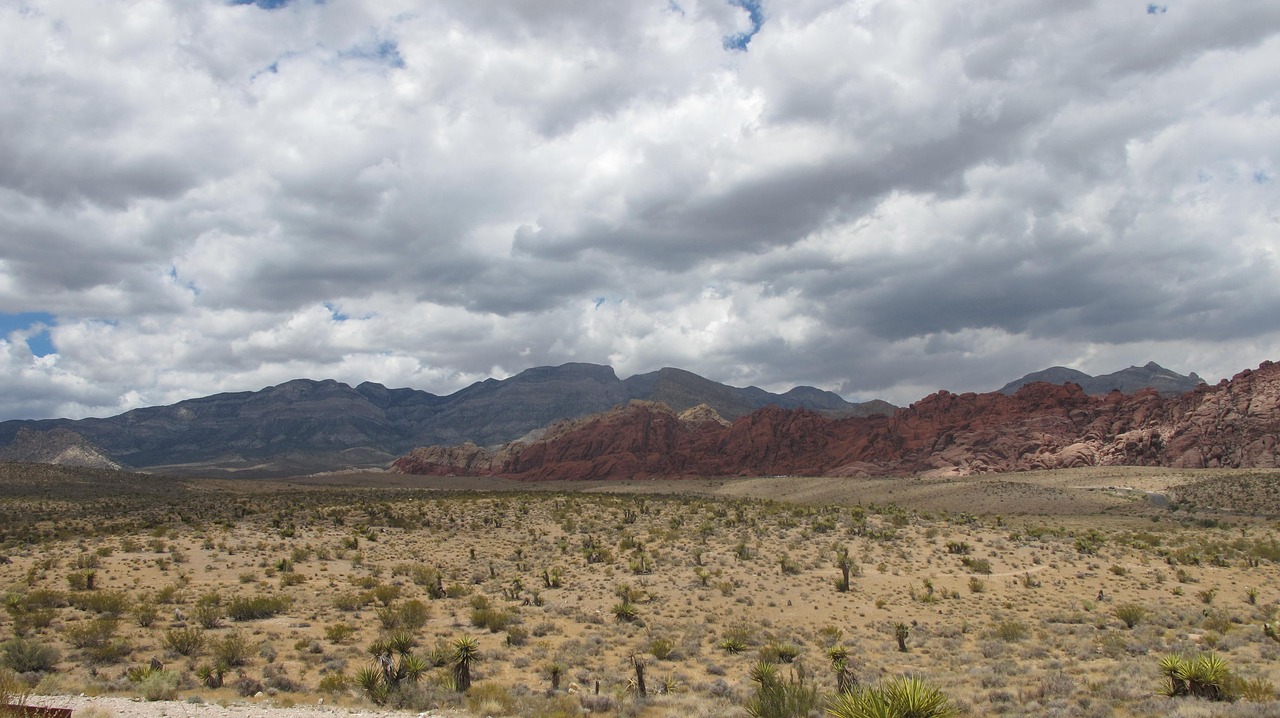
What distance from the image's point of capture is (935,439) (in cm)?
10600

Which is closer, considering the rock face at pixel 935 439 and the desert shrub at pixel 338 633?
the desert shrub at pixel 338 633

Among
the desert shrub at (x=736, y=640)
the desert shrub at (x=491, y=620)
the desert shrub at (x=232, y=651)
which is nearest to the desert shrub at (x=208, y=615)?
the desert shrub at (x=232, y=651)

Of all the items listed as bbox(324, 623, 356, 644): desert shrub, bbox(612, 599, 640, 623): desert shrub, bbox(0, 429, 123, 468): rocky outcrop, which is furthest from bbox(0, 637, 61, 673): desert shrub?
bbox(0, 429, 123, 468): rocky outcrop

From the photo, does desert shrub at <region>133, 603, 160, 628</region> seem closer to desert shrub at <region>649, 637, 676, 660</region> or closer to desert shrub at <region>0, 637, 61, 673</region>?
desert shrub at <region>0, 637, 61, 673</region>

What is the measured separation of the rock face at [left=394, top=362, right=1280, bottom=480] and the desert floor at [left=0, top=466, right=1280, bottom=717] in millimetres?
39870

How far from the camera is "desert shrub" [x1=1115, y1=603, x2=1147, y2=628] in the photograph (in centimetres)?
2013

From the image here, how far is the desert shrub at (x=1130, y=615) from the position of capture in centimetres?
2013

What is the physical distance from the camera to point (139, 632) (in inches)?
698

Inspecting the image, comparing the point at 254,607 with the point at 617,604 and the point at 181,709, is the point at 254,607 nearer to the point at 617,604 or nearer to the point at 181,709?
the point at 181,709

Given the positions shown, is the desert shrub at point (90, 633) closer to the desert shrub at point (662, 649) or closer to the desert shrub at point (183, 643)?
the desert shrub at point (183, 643)

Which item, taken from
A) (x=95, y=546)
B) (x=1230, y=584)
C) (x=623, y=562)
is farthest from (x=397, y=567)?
(x=1230, y=584)

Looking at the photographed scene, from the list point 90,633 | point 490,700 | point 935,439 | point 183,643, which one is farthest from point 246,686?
point 935,439

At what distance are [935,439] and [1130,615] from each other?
91.3m

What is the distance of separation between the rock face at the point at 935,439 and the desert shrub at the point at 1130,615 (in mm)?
70335
